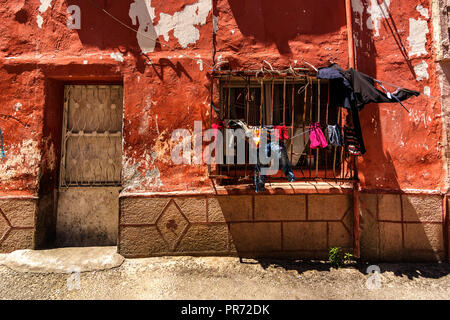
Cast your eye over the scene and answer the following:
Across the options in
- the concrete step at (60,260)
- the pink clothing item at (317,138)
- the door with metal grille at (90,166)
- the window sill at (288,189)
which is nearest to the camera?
the concrete step at (60,260)

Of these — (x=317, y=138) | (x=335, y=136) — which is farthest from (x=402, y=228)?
(x=317, y=138)

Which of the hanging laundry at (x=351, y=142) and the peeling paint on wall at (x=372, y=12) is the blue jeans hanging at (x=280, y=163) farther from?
the peeling paint on wall at (x=372, y=12)

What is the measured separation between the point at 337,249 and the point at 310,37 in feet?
10.9

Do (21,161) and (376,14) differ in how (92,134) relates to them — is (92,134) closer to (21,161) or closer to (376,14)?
(21,161)

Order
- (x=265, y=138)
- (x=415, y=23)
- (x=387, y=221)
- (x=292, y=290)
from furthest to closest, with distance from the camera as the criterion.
A: (x=415, y=23) < (x=387, y=221) < (x=265, y=138) < (x=292, y=290)

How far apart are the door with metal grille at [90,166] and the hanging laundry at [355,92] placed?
3434 mm

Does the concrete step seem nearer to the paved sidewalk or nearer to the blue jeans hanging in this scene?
the paved sidewalk

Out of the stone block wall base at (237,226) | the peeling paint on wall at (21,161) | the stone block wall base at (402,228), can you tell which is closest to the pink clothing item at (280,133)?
the stone block wall base at (237,226)

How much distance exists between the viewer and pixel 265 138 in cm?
340

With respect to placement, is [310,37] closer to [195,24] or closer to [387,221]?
[195,24]

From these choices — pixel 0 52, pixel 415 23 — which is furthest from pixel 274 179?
pixel 0 52

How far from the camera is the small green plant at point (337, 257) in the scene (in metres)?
3.48

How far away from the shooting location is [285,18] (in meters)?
3.93

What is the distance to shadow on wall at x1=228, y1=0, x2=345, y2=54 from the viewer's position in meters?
3.90
